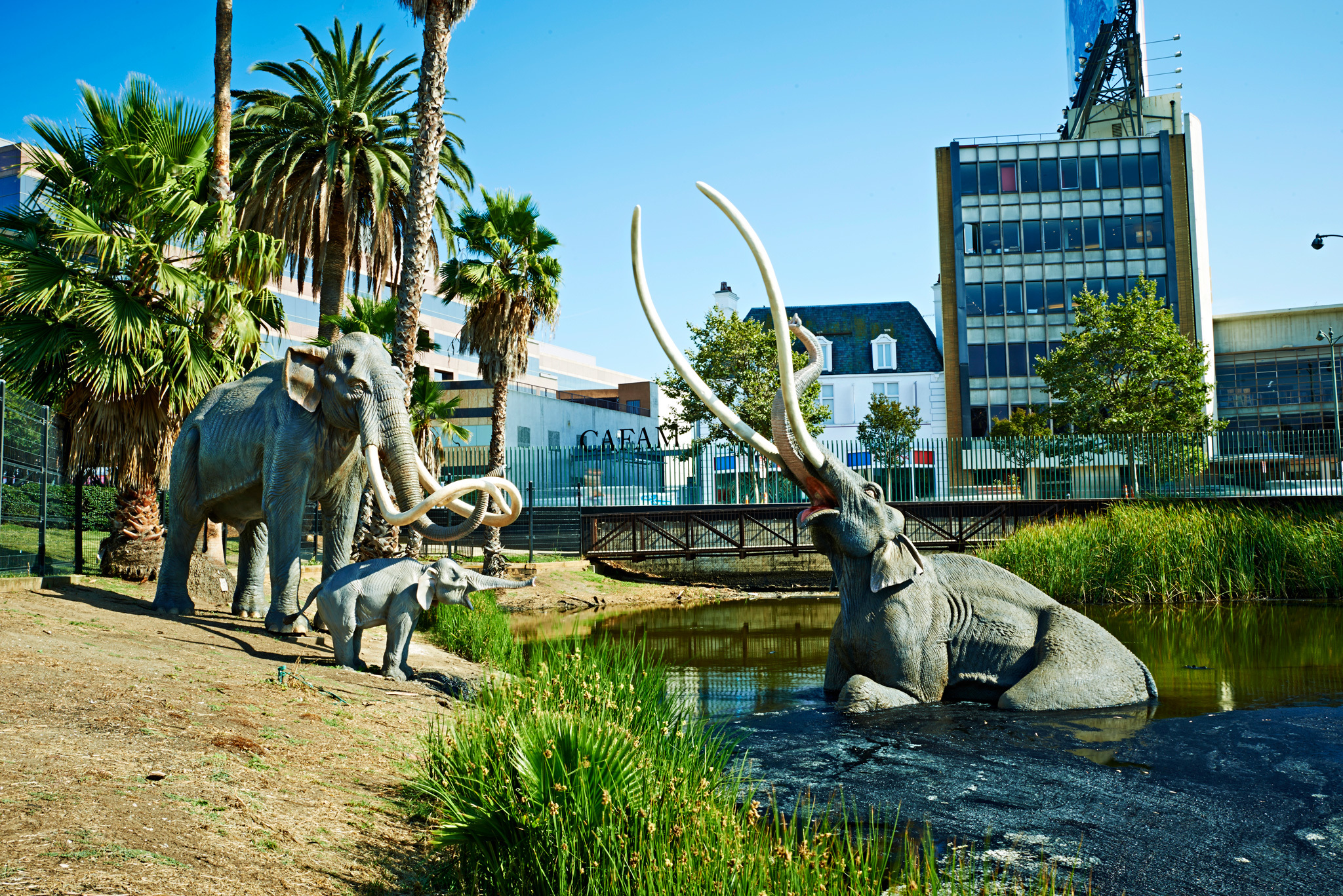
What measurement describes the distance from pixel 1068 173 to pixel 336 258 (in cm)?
3620

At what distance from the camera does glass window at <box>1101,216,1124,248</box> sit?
145ft

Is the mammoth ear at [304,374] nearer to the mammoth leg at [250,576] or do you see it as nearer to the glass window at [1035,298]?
the mammoth leg at [250,576]

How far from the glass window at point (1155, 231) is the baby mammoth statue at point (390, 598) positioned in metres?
45.2

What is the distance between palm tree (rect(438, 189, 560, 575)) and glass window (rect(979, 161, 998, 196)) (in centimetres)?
3141

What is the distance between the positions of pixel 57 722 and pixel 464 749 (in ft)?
5.96

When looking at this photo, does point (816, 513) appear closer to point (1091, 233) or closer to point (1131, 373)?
point (1131, 373)

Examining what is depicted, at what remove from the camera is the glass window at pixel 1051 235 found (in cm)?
4456

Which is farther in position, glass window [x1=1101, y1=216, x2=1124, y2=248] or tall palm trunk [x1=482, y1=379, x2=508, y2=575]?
glass window [x1=1101, y1=216, x2=1124, y2=248]

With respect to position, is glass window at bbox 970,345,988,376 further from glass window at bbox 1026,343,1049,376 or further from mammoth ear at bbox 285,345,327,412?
mammoth ear at bbox 285,345,327,412

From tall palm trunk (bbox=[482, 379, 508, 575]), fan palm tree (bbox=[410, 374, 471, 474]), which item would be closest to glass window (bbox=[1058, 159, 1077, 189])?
fan palm tree (bbox=[410, 374, 471, 474])

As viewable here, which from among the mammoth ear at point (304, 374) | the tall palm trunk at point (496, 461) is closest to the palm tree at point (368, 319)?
the tall palm trunk at point (496, 461)

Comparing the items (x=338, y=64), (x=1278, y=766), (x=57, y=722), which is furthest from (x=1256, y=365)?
(x=57, y=722)

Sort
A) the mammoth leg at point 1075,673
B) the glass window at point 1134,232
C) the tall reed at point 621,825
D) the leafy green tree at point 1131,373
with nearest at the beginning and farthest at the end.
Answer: the tall reed at point 621,825, the mammoth leg at point 1075,673, the leafy green tree at point 1131,373, the glass window at point 1134,232

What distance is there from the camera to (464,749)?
3.82m
